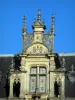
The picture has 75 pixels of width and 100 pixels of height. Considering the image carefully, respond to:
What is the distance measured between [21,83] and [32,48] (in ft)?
10.4

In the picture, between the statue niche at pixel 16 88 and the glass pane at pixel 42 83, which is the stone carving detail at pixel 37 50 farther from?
the statue niche at pixel 16 88

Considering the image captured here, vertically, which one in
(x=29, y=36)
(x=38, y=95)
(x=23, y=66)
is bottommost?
(x=38, y=95)

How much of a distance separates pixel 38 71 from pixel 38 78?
0.62 m

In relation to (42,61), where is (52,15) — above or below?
above

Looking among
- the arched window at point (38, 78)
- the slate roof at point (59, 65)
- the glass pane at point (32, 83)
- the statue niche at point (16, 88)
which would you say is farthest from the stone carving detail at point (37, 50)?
the statue niche at point (16, 88)

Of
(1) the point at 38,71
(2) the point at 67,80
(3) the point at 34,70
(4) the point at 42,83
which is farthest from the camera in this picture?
(2) the point at 67,80

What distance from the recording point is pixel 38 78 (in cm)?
4134

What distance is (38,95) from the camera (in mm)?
40531

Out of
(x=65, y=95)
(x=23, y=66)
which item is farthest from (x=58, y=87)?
(x=23, y=66)

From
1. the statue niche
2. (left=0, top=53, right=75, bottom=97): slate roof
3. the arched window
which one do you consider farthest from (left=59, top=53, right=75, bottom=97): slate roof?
the statue niche

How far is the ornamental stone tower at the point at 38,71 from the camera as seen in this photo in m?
40.8

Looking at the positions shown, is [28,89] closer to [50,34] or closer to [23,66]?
[23,66]

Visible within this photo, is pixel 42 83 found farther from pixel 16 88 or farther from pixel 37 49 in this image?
pixel 37 49

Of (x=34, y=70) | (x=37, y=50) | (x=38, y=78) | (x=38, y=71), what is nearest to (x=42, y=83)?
(x=38, y=78)
